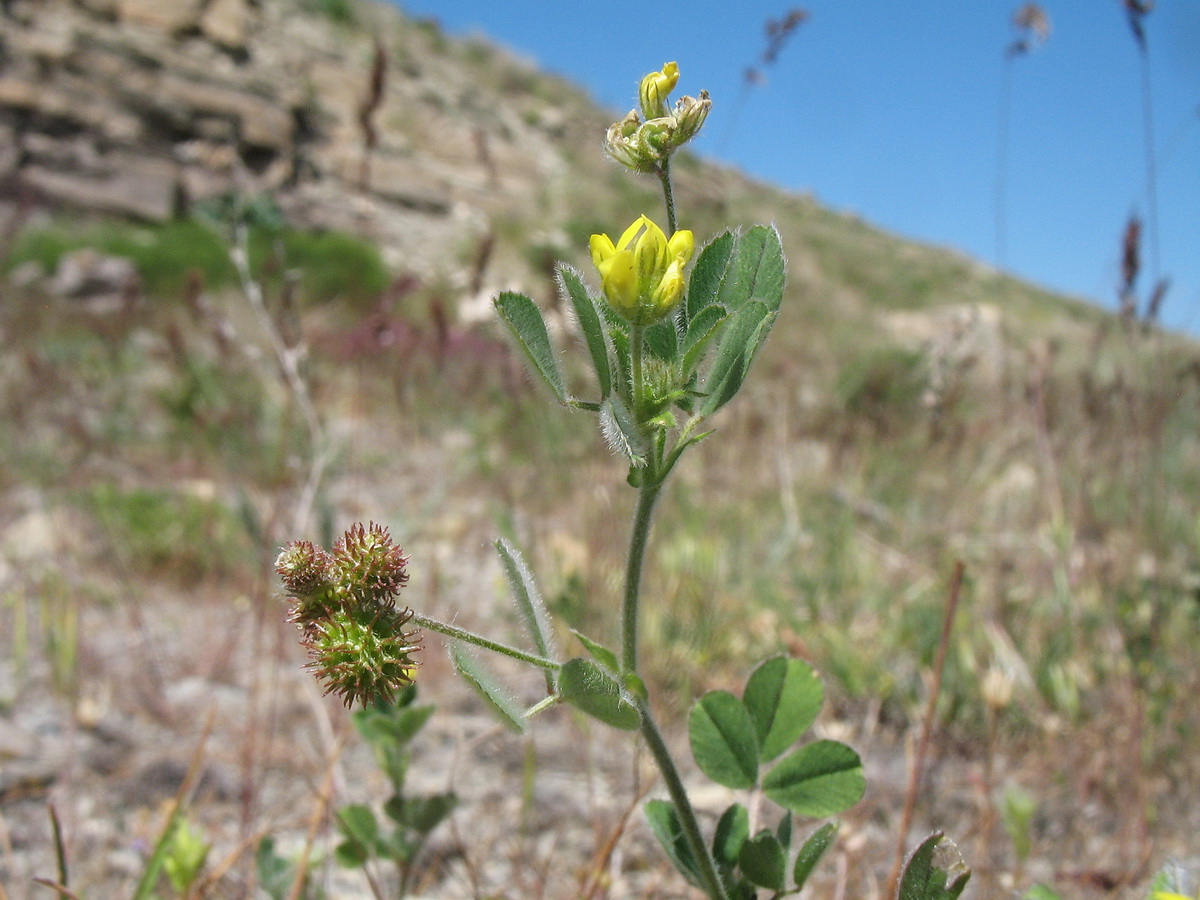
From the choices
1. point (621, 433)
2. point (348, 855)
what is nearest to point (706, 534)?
point (348, 855)

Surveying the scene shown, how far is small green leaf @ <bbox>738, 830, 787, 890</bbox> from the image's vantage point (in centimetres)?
61

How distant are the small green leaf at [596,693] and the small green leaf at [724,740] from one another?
144 millimetres

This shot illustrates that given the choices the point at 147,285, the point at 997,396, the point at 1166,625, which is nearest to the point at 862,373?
the point at 997,396

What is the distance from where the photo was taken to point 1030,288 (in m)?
19.6

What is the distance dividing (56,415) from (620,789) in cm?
271

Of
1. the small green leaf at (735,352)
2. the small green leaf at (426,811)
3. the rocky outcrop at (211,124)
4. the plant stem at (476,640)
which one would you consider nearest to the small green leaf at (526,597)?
the plant stem at (476,640)

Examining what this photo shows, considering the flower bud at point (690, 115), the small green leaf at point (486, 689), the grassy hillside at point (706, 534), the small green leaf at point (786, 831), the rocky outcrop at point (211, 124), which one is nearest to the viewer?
the small green leaf at point (486, 689)

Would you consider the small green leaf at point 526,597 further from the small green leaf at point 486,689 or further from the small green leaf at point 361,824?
the small green leaf at point 361,824

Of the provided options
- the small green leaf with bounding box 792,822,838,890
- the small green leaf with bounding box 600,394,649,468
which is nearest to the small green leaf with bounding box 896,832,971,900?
the small green leaf with bounding box 792,822,838,890

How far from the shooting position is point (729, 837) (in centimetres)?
68

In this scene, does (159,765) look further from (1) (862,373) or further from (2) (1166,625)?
(1) (862,373)

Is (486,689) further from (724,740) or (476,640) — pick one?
(724,740)

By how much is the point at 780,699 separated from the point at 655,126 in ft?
1.49

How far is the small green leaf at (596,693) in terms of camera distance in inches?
19.0
